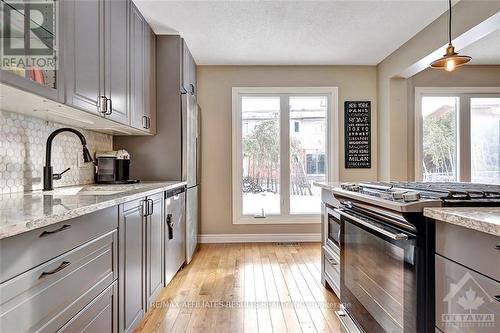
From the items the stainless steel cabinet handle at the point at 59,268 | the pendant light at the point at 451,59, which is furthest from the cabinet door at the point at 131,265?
the pendant light at the point at 451,59

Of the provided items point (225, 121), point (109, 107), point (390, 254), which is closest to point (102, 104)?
point (109, 107)

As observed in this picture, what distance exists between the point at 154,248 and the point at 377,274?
1.53 metres

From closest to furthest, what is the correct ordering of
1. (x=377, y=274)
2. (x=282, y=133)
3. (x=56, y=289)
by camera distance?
(x=56, y=289) < (x=377, y=274) < (x=282, y=133)

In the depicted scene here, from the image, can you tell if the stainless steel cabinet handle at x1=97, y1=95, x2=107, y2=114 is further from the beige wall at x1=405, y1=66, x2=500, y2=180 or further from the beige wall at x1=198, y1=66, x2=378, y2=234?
the beige wall at x1=405, y1=66, x2=500, y2=180

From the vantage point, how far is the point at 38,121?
198 centimetres

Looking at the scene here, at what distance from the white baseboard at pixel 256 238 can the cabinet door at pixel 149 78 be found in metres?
1.76

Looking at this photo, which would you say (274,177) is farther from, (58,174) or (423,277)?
(423,277)

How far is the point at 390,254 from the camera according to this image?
53.7 inches

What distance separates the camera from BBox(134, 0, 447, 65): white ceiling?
2.60 meters

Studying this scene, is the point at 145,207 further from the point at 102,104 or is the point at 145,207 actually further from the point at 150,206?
the point at 102,104

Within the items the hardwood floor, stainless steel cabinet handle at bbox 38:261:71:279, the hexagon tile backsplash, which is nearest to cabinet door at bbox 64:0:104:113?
the hexagon tile backsplash

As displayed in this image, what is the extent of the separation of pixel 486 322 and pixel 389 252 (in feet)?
1.61

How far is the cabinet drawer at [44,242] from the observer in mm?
837

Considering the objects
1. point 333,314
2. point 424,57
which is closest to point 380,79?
point 424,57
